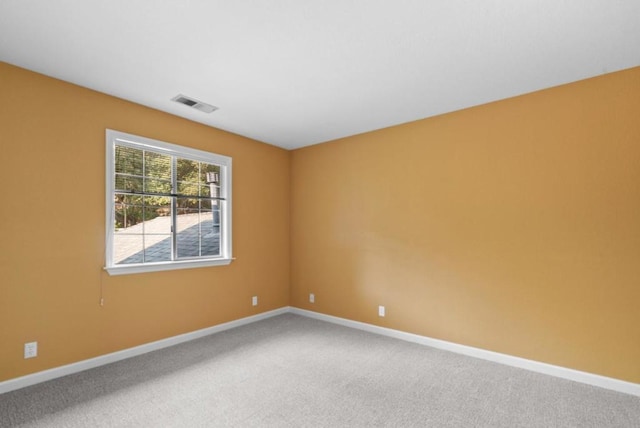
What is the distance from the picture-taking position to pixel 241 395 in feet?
7.89

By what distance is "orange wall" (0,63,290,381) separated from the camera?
8.10ft

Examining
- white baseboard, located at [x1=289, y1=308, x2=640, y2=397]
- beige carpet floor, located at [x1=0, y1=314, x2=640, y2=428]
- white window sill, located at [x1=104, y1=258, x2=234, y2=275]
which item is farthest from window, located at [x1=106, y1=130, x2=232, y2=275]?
white baseboard, located at [x1=289, y1=308, x2=640, y2=397]

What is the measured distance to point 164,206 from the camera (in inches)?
138

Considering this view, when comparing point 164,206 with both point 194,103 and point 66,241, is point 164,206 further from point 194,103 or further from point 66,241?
point 194,103

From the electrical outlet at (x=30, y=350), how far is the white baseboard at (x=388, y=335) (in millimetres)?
156

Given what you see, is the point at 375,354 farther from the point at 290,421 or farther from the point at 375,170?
the point at 375,170

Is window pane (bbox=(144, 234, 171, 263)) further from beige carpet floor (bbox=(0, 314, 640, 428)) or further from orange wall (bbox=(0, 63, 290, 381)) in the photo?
beige carpet floor (bbox=(0, 314, 640, 428))

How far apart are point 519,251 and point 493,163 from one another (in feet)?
2.95

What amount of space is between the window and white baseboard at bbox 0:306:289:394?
0.79 m

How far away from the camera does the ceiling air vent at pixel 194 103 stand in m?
3.08

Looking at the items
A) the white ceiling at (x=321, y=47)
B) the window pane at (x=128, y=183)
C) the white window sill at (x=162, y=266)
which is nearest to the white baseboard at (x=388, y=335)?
the white window sill at (x=162, y=266)

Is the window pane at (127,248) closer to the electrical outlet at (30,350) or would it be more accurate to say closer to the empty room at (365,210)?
the empty room at (365,210)

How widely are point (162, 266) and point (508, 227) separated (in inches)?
142

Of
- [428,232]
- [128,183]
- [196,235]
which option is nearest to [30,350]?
[128,183]
